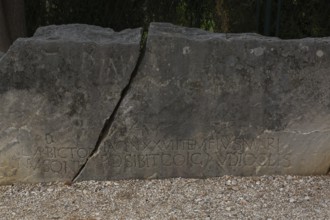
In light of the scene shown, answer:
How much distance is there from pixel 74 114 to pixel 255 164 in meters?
1.24

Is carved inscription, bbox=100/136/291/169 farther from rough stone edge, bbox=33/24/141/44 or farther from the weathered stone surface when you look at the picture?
rough stone edge, bbox=33/24/141/44

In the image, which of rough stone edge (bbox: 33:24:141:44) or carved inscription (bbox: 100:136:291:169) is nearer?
rough stone edge (bbox: 33:24:141:44)

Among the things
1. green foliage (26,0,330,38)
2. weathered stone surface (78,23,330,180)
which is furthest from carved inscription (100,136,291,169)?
green foliage (26,0,330,38)

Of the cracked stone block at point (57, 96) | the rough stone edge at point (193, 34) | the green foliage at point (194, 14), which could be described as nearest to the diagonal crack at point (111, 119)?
the cracked stone block at point (57, 96)

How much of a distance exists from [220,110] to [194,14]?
8.31 feet

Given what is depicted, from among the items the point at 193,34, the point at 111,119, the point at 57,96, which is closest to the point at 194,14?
the point at 193,34

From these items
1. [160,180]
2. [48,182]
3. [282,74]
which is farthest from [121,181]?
[282,74]

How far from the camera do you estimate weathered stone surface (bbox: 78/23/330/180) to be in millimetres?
3377

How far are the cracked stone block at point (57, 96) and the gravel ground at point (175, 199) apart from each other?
0.60 ft

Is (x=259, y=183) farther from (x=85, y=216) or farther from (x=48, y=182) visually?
(x=48, y=182)

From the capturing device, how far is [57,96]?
338cm

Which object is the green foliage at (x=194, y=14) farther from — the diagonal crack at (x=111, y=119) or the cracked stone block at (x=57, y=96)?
the diagonal crack at (x=111, y=119)

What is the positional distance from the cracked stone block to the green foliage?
2.26 meters

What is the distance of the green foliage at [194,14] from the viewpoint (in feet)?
18.3
